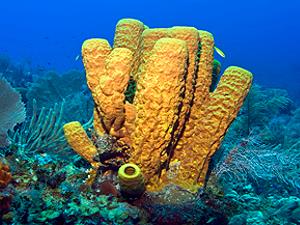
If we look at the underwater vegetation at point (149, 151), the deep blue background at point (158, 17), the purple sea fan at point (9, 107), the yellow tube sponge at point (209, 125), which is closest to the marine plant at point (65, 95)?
the purple sea fan at point (9, 107)

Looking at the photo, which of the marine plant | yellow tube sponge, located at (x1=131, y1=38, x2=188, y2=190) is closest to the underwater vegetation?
yellow tube sponge, located at (x1=131, y1=38, x2=188, y2=190)

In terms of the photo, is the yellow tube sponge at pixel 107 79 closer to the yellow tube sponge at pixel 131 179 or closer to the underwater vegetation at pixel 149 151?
→ the underwater vegetation at pixel 149 151

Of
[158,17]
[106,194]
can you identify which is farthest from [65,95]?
[158,17]

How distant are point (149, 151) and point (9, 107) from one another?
1.87m

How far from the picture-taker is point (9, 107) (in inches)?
152

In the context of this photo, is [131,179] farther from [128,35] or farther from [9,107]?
[9,107]

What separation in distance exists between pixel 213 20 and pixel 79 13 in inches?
2333

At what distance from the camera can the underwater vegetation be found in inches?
114

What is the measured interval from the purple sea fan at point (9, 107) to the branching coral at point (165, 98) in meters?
0.75

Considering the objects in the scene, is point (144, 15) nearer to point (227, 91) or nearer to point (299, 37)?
point (299, 37)

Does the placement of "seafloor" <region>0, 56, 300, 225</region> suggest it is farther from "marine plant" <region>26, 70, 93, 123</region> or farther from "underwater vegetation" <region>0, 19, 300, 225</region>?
"marine plant" <region>26, 70, 93, 123</region>

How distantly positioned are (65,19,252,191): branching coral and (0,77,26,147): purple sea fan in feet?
2.45

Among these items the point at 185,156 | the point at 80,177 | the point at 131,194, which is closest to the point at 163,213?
the point at 131,194

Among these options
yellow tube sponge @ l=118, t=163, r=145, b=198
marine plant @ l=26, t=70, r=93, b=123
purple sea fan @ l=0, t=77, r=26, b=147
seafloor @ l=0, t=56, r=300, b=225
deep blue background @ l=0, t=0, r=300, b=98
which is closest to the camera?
Answer: seafloor @ l=0, t=56, r=300, b=225
